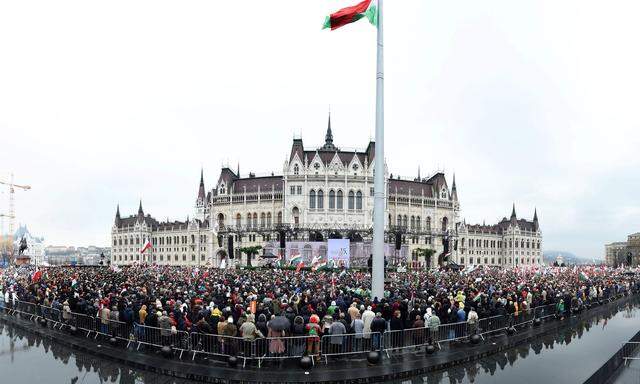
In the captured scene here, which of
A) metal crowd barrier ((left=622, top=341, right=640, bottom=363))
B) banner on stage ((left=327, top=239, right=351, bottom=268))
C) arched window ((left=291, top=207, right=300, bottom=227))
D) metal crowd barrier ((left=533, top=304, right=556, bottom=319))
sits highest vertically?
arched window ((left=291, top=207, right=300, bottom=227))

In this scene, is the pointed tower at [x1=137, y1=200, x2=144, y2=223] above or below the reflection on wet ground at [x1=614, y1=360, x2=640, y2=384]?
above

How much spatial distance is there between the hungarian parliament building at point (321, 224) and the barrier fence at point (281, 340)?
4805cm

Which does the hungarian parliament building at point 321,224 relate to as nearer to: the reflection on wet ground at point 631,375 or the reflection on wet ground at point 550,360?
the reflection on wet ground at point 550,360

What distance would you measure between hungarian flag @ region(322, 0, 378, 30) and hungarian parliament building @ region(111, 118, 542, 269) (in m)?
50.3

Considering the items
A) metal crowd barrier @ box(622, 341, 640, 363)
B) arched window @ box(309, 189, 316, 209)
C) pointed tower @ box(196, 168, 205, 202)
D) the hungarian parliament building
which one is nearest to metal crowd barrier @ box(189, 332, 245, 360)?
metal crowd barrier @ box(622, 341, 640, 363)

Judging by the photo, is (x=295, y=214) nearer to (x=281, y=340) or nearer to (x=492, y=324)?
(x=492, y=324)

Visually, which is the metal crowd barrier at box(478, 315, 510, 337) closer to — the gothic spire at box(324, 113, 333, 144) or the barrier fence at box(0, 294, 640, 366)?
the barrier fence at box(0, 294, 640, 366)

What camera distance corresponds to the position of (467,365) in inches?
615

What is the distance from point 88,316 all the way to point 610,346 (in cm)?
2039

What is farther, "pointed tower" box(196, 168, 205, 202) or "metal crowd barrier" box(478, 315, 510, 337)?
"pointed tower" box(196, 168, 205, 202)

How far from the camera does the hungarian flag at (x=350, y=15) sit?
1784 centimetres

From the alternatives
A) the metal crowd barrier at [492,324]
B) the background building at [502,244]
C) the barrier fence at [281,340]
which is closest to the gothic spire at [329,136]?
the background building at [502,244]

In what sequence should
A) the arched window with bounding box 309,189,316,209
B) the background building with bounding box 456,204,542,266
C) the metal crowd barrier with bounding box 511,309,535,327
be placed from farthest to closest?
the background building with bounding box 456,204,542,266
the arched window with bounding box 309,189,316,209
the metal crowd barrier with bounding box 511,309,535,327

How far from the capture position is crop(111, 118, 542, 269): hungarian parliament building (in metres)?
86.6
